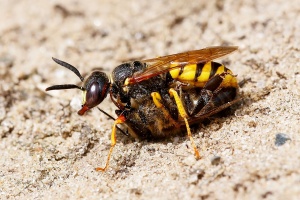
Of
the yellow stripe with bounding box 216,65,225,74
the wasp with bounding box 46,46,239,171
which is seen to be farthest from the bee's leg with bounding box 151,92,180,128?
the yellow stripe with bounding box 216,65,225,74

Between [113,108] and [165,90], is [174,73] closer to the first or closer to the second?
[165,90]

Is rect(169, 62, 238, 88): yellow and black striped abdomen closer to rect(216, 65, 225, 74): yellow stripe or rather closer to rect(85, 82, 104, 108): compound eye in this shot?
rect(216, 65, 225, 74): yellow stripe

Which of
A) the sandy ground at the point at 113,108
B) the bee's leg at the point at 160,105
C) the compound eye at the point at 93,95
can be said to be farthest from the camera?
the bee's leg at the point at 160,105

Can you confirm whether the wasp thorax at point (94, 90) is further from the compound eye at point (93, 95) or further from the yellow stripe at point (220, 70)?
the yellow stripe at point (220, 70)

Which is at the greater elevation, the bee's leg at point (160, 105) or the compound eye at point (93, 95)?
the compound eye at point (93, 95)

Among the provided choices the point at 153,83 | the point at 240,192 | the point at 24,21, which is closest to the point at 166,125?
the point at 153,83

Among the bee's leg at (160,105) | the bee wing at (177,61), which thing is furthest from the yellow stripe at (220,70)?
the bee's leg at (160,105)

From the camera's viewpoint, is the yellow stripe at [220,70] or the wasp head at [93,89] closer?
the wasp head at [93,89]
